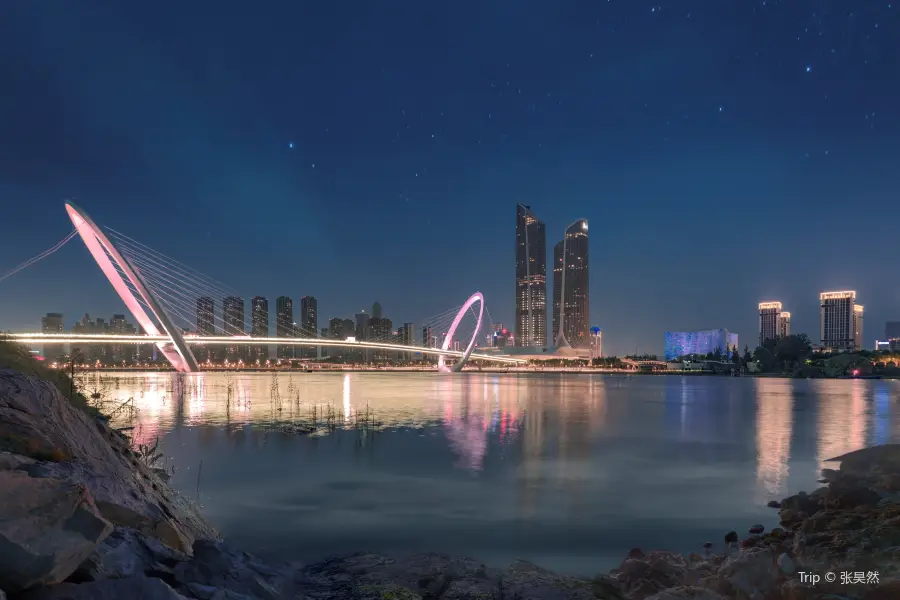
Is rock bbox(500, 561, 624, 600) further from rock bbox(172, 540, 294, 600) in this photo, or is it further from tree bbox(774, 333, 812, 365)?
tree bbox(774, 333, 812, 365)

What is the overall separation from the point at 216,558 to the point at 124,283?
199 feet

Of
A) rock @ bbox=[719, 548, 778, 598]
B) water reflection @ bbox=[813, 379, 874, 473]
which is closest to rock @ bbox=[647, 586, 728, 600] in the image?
rock @ bbox=[719, 548, 778, 598]

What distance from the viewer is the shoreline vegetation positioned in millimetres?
3418

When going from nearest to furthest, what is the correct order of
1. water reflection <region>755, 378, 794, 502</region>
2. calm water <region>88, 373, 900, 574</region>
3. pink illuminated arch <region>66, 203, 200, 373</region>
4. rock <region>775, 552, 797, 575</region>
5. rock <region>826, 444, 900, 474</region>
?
rock <region>775, 552, 797, 575</region> → calm water <region>88, 373, 900, 574</region> → rock <region>826, 444, 900, 474</region> → water reflection <region>755, 378, 794, 502</region> → pink illuminated arch <region>66, 203, 200, 373</region>

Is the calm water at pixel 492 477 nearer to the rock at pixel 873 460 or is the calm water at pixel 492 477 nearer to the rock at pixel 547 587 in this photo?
the rock at pixel 547 587

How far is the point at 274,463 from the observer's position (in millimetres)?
17141

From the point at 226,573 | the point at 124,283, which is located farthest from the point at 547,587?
the point at 124,283

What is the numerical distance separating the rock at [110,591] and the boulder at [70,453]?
1325mm

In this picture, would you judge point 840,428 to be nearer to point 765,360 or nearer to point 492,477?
point 492,477

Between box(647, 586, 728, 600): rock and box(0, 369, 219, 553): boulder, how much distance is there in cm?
524

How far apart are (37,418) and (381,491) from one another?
9.53 metres

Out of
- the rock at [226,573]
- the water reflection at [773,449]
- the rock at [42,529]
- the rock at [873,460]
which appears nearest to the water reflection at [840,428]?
the water reflection at [773,449]

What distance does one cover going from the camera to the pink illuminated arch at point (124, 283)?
174 feet

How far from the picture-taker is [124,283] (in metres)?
57.1
